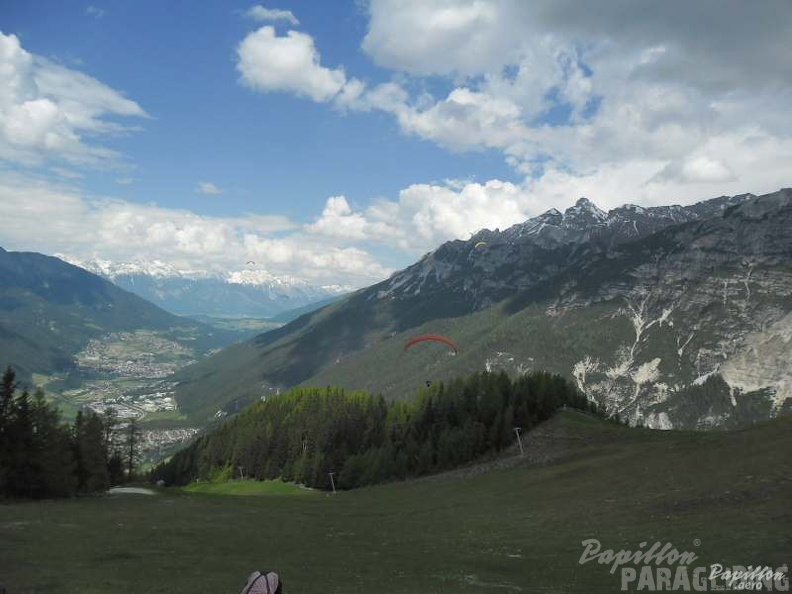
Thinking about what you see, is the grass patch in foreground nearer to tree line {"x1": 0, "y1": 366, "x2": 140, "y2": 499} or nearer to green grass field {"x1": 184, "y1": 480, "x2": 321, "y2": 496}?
green grass field {"x1": 184, "y1": 480, "x2": 321, "y2": 496}

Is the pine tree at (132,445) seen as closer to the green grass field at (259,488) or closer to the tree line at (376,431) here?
the green grass field at (259,488)

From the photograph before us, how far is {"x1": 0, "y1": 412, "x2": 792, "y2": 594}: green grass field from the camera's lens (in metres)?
30.8

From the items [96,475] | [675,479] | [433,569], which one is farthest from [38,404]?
[675,479]

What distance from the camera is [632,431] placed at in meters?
106

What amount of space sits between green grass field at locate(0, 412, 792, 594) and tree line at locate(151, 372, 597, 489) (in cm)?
4032

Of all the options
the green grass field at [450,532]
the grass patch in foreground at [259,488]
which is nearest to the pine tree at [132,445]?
the grass patch in foreground at [259,488]

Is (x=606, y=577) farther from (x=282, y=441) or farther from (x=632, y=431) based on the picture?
(x=282, y=441)

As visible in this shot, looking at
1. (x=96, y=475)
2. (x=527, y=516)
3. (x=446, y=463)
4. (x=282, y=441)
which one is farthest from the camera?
(x=282, y=441)

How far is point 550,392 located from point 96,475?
94.5 metres

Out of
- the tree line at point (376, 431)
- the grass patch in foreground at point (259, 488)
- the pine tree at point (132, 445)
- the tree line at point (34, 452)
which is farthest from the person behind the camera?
the pine tree at point (132, 445)

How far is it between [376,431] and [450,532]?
9034 centimetres

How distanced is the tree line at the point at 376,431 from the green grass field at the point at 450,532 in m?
40.3

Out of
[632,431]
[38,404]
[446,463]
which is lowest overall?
[446,463]

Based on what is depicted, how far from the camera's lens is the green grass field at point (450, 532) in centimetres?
3084
